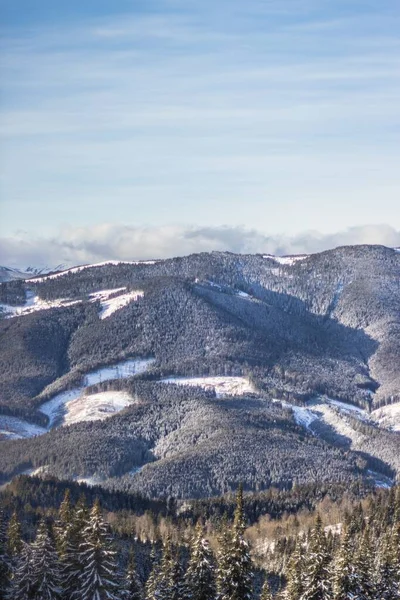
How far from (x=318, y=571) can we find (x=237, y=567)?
44.4ft

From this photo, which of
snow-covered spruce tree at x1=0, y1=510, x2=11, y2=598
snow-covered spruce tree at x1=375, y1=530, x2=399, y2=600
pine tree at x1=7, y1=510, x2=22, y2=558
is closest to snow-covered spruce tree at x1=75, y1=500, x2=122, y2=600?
snow-covered spruce tree at x1=0, y1=510, x2=11, y2=598

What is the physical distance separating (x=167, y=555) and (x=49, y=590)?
25.4 meters

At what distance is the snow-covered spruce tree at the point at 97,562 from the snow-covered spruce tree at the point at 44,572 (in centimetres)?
587

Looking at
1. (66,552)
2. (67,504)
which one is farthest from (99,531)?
(67,504)

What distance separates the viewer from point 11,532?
461 ft

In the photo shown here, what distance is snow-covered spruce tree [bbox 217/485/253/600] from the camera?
110m

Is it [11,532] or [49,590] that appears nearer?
[49,590]

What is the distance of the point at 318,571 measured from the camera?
11950cm

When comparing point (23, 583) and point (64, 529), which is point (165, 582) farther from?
point (23, 583)

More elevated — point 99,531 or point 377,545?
point 99,531

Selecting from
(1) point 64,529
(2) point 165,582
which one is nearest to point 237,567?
(2) point 165,582

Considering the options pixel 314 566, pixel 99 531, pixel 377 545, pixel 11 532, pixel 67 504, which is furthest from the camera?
pixel 377 545

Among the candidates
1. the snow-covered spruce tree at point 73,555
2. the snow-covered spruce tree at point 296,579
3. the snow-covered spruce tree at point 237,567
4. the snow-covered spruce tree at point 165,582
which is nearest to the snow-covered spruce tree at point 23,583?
the snow-covered spruce tree at point 73,555

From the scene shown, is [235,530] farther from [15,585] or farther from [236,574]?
[15,585]
